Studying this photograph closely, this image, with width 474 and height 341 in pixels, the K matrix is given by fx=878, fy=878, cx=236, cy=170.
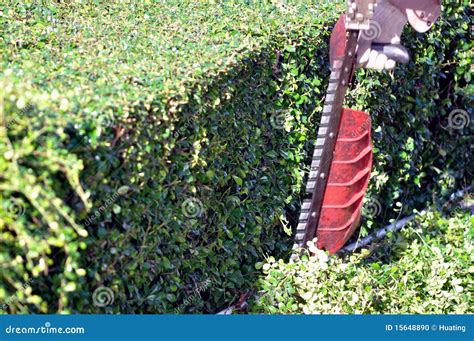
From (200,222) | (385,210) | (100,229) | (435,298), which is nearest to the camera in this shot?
(100,229)

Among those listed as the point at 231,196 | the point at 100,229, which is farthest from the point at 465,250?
the point at 100,229

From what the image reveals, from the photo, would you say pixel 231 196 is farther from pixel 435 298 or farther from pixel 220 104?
pixel 435 298

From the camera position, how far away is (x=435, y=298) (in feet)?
17.8

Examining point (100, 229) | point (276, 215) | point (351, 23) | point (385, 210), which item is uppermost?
point (351, 23)

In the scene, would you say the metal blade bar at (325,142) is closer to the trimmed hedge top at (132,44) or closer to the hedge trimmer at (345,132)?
the hedge trimmer at (345,132)

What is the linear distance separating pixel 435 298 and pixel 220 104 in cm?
184

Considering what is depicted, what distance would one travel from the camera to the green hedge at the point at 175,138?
358 cm

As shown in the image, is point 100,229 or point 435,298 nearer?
point 100,229

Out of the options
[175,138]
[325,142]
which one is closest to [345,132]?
[325,142]

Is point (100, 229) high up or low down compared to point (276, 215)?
up

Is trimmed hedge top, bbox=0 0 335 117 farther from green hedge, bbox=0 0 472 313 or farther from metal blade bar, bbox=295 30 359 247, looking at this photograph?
metal blade bar, bbox=295 30 359 247

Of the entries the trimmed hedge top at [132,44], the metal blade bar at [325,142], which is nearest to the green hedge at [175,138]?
the trimmed hedge top at [132,44]

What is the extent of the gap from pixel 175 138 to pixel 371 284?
1.67 metres

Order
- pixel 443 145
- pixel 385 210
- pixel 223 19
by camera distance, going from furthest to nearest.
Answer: pixel 443 145 → pixel 385 210 → pixel 223 19
